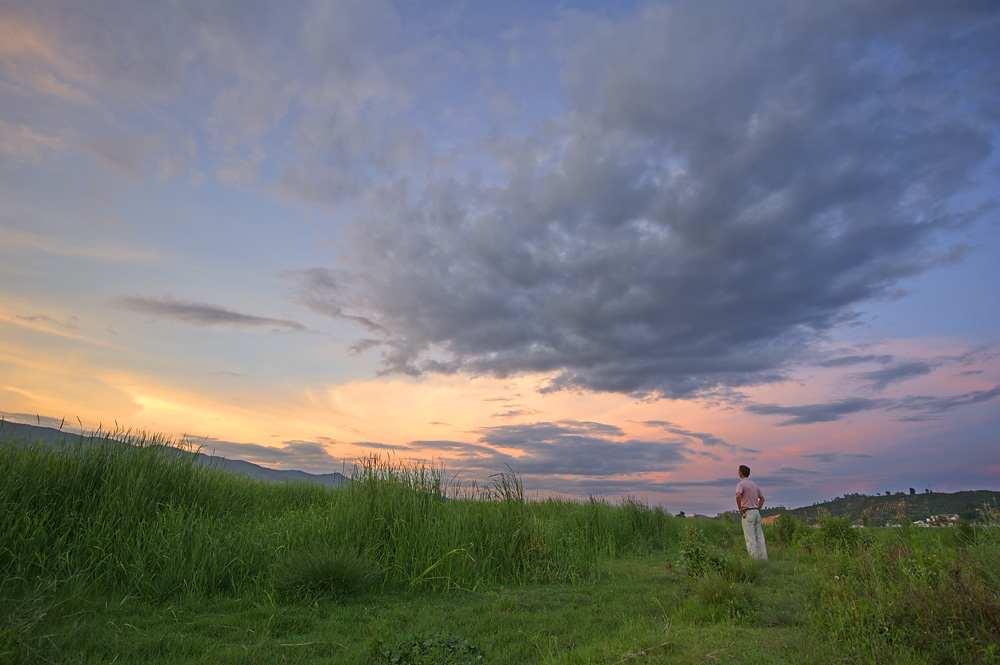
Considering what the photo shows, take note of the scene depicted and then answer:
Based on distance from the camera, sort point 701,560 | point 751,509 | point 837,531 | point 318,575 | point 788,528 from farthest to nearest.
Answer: point 788,528 < point 837,531 < point 751,509 < point 701,560 < point 318,575

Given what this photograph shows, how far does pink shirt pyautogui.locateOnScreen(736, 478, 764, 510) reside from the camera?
14.7m

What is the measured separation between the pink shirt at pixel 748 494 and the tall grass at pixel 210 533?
4.80 metres

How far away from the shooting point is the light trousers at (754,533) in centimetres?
1477

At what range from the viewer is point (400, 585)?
34.5 ft

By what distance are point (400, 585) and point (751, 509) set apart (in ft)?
33.0

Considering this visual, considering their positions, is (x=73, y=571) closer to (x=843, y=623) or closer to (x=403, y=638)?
(x=403, y=638)

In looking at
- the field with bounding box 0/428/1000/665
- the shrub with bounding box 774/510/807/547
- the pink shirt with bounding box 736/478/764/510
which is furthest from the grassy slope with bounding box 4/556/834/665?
the shrub with bounding box 774/510/807/547

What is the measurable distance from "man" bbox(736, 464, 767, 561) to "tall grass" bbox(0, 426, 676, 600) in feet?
15.7

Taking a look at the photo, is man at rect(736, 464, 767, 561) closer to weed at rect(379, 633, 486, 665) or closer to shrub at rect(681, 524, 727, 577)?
shrub at rect(681, 524, 727, 577)

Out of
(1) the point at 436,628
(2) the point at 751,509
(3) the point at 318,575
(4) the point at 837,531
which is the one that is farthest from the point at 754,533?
(3) the point at 318,575

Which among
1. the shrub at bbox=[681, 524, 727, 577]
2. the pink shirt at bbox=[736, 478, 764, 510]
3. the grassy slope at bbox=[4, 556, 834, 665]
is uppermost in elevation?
the pink shirt at bbox=[736, 478, 764, 510]

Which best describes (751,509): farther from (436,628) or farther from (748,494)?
(436,628)

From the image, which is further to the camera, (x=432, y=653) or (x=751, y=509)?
(x=751, y=509)

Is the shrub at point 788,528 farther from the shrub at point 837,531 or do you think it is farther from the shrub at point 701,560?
the shrub at point 701,560
